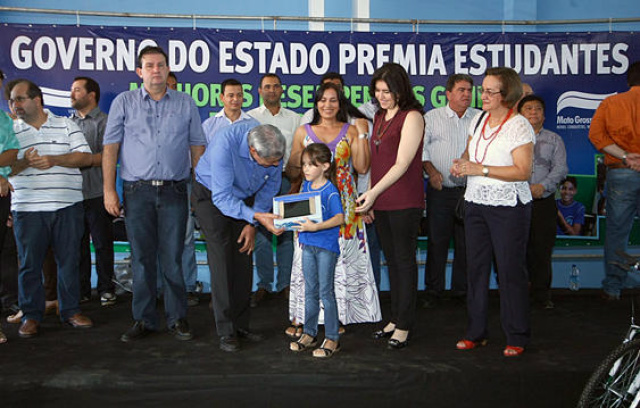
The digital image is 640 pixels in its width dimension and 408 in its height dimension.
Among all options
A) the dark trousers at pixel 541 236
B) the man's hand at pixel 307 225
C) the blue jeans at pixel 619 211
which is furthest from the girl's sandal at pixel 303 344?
the blue jeans at pixel 619 211

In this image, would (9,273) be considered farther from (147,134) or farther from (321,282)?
(321,282)

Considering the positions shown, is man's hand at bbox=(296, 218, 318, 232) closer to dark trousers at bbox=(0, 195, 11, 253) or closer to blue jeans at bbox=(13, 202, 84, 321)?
blue jeans at bbox=(13, 202, 84, 321)

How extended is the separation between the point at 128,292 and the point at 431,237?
263 centimetres

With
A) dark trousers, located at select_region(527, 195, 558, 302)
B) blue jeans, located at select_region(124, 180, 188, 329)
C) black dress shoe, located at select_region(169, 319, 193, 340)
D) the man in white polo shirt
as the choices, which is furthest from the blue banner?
black dress shoe, located at select_region(169, 319, 193, 340)

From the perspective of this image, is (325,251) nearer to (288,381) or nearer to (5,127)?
(288,381)

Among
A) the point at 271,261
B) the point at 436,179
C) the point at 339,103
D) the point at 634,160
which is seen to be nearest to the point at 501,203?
the point at 339,103

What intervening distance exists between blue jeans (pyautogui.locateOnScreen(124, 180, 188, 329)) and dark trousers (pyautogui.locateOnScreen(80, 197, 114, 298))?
3.88 ft

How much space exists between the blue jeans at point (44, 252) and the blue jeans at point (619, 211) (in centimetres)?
410

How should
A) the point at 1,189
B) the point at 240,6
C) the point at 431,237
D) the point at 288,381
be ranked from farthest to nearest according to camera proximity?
the point at 240,6 → the point at 431,237 → the point at 1,189 → the point at 288,381

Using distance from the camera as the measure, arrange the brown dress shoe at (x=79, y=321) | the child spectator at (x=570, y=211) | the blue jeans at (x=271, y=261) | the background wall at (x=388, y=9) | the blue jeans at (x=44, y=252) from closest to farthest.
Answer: the blue jeans at (x=44, y=252) < the brown dress shoe at (x=79, y=321) < the blue jeans at (x=271, y=261) < the child spectator at (x=570, y=211) < the background wall at (x=388, y=9)

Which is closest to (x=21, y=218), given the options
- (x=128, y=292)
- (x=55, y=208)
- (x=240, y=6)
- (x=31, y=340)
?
(x=55, y=208)

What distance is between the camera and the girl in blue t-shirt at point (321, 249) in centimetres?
332

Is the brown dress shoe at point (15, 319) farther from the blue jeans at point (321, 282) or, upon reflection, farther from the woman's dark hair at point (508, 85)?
the woman's dark hair at point (508, 85)

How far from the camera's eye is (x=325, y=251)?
338 cm
